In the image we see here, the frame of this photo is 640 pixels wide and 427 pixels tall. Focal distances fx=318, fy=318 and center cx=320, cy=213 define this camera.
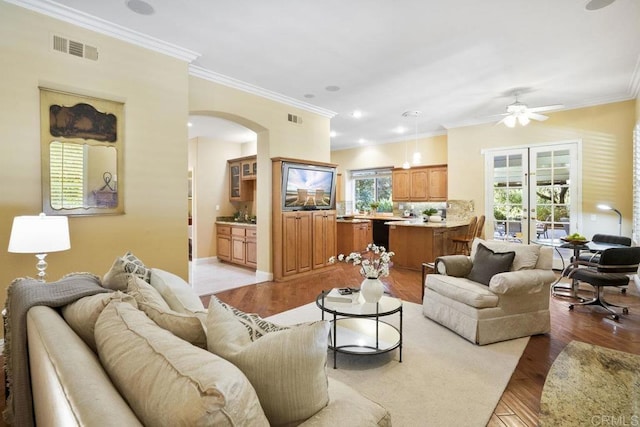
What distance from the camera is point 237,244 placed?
22.6 feet

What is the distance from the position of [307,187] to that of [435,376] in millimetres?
3933

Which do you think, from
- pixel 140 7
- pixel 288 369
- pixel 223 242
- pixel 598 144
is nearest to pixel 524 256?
pixel 288 369

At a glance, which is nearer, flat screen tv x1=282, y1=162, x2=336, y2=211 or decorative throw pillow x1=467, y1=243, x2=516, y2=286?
decorative throw pillow x1=467, y1=243, x2=516, y2=286

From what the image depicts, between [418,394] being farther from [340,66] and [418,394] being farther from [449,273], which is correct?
[340,66]

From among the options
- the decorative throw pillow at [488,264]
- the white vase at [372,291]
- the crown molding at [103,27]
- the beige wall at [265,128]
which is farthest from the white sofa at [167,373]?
the beige wall at [265,128]

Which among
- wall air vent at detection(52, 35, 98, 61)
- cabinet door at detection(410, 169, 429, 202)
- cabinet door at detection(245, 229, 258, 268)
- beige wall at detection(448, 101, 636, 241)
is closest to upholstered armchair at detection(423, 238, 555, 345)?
beige wall at detection(448, 101, 636, 241)

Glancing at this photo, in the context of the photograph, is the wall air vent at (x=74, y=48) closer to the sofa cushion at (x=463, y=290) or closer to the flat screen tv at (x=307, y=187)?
the flat screen tv at (x=307, y=187)

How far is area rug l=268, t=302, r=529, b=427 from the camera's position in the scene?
6.77ft

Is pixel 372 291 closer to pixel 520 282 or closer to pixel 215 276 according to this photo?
pixel 520 282

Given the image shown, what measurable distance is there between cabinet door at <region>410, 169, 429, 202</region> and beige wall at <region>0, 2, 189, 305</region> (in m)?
6.14

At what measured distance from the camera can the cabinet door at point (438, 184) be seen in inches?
308

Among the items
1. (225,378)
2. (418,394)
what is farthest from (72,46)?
(418,394)

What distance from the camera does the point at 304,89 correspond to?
5016 millimetres

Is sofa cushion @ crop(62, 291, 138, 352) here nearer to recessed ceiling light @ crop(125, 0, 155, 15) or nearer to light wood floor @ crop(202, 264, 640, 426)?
light wood floor @ crop(202, 264, 640, 426)
